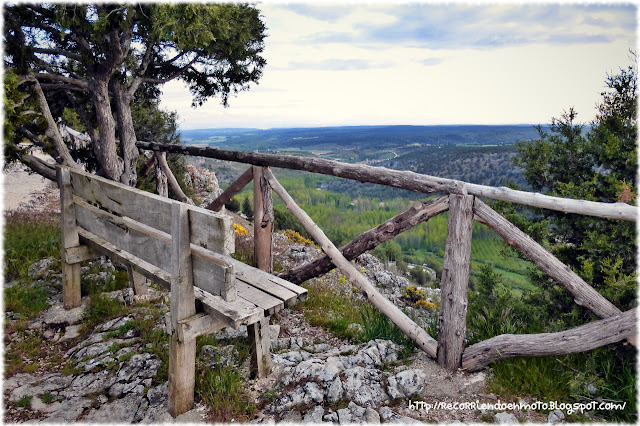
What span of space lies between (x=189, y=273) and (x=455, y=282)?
2.30 m

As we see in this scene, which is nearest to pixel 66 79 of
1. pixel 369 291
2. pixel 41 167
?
pixel 41 167

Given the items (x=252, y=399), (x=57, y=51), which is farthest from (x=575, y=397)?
(x=57, y=51)

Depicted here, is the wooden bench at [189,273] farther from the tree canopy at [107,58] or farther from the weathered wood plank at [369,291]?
the tree canopy at [107,58]

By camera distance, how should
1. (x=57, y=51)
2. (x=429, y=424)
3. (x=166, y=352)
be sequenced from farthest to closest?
(x=57, y=51), (x=166, y=352), (x=429, y=424)

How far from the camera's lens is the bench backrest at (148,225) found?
2865 millimetres

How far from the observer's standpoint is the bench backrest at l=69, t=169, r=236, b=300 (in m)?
A: 2.87

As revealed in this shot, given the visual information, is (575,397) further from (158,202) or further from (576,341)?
(158,202)

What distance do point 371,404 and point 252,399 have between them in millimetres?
1009

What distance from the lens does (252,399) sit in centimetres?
351

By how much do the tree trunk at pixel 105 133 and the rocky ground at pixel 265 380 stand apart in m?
2.59

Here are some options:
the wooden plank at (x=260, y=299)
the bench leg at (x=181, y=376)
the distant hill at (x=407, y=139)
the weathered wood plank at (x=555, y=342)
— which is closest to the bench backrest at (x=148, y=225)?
the wooden plank at (x=260, y=299)

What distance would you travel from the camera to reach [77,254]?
524cm

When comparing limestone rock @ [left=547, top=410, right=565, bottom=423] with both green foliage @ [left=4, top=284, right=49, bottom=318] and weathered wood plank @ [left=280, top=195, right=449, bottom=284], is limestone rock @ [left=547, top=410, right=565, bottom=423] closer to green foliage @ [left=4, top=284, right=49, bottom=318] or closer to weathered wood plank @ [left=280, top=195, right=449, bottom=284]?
weathered wood plank @ [left=280, top=195, right=449, bottom=284]

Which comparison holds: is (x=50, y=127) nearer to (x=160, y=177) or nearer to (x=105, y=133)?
(x=105, y=133)
